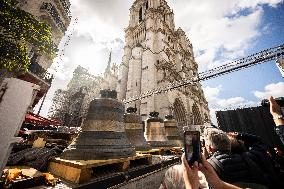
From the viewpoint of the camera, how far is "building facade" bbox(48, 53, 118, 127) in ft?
116

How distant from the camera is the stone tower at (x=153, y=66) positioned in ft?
76.9

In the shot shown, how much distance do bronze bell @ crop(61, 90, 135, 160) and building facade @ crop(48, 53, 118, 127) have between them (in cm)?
2736

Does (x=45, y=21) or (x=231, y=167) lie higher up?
(x=45, y=21)

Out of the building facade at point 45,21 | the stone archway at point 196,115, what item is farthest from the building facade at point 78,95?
the stone archway at point 196,115

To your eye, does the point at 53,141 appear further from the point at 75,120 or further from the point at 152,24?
the point at 75,120

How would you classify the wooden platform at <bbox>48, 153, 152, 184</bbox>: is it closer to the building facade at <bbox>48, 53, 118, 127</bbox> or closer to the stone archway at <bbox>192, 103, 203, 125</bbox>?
the building facade at <bbox>48, 53, 118, 127</bbox>

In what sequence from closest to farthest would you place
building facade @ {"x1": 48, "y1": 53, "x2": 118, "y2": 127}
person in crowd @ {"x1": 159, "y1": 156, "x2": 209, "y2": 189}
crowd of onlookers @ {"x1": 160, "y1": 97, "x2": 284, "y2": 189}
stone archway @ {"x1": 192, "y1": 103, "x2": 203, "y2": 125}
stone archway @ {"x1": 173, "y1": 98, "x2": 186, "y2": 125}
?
person in crowd @ {"x1": 159, "y1": 156, "x2": 209, "y2": 189}
crowd of onlookers @ {"x1": 160, "y1": 97, "x2": 284, "y2": 189}
stone archway @ {"x1": 173, "y1": 98, "x2": 186, "y2": 125}
stone archway @ {"x1": 192, "y1": 103, "x2": 203, "y2": 125}
building facade @ {"x1": 48, "y1": 53, "x2": 118, "y2": 127}

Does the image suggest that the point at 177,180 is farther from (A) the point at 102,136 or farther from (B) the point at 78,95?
(B) the point at 78,95

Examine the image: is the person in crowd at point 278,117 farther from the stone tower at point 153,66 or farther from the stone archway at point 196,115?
the stone archway at point 196,115

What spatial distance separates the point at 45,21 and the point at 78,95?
25.8 meters

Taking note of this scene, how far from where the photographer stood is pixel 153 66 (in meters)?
25.1

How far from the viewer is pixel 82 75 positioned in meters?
50.2

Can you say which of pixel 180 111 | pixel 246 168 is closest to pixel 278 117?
pixel 246 168

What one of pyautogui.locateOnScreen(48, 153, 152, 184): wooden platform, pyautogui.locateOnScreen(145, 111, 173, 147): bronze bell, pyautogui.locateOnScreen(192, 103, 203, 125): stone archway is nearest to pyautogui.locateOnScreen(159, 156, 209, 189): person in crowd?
pyautogui.locateOnScreen(48, 153, 152, 184): wooden platform
